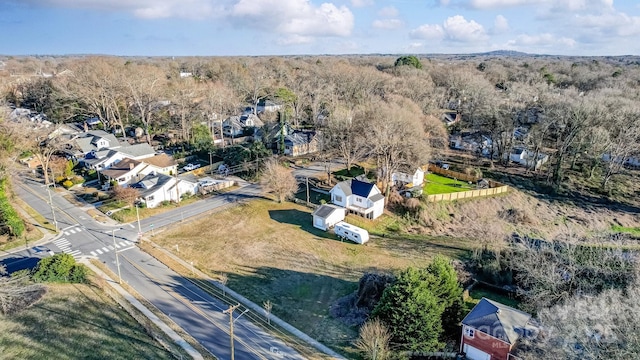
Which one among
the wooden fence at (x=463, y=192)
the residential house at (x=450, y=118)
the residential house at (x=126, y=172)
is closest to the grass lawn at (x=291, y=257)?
the wooden fence at (x=463, y=192)

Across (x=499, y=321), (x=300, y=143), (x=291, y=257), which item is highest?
(x=300, y=143)

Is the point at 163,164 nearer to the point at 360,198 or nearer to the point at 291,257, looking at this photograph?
the point at 291,257

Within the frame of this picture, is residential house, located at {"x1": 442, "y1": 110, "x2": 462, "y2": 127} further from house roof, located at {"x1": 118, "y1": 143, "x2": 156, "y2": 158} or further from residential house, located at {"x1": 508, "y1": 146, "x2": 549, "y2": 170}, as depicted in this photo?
house roof, located at {"x1": 118, "y1": 143, "x2": 156, "y2": 158}

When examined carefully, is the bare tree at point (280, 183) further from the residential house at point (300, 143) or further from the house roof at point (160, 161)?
the residential house at point (300, 143)

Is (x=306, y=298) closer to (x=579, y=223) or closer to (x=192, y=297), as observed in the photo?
(x=192, y=297)

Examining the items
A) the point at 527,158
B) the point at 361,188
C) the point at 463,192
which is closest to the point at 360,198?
the point at 361,188

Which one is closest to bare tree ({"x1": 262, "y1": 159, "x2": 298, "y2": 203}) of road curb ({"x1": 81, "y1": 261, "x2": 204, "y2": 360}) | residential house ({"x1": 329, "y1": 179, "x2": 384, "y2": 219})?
residential house ({"x1": 329, "y1": 179, "x2": 384, "y2": 219})
